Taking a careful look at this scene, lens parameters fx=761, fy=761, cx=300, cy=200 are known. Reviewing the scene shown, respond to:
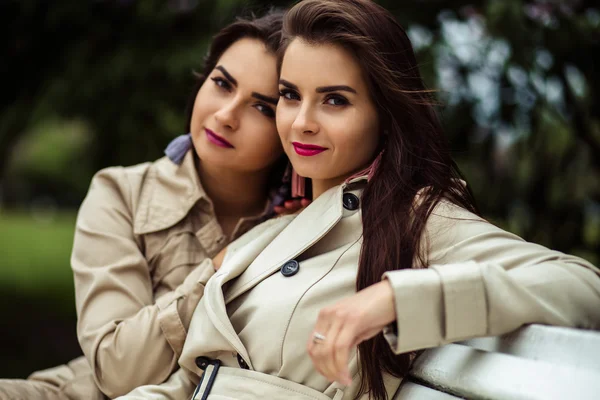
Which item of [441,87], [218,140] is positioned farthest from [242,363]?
[441,87]

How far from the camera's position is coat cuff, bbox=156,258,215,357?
101 inches

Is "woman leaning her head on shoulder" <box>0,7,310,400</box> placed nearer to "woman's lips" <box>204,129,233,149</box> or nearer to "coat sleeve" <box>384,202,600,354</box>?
"woman's lips" <box>204,129,233,149</box>

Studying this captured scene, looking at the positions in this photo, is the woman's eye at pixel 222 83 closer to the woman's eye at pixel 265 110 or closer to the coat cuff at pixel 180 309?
the woman's eye at pixel 265 110

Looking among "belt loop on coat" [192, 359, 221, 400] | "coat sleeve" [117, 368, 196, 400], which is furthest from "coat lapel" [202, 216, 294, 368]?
"coat sleeve" [117, 368, 196, 400]

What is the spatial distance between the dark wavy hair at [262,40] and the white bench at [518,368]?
3.93ft

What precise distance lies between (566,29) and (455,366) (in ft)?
9.77

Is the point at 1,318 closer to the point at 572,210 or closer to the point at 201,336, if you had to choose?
the point at 572,210

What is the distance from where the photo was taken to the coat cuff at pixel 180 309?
257 centimetres

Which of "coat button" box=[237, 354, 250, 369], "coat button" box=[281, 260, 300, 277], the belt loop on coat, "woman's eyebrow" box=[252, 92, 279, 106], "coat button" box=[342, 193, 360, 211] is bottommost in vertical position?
the belt loop on coat

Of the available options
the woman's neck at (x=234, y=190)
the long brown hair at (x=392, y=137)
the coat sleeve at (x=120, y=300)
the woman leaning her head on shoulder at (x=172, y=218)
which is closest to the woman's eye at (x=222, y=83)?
the woman leaning her head on shoulder at (x=172, y=218)

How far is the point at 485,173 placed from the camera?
527 centimetres

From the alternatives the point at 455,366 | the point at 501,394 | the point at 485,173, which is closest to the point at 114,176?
the point at 455,366

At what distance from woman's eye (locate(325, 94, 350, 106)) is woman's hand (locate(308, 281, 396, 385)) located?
80 cm

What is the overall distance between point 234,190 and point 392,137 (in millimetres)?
968
